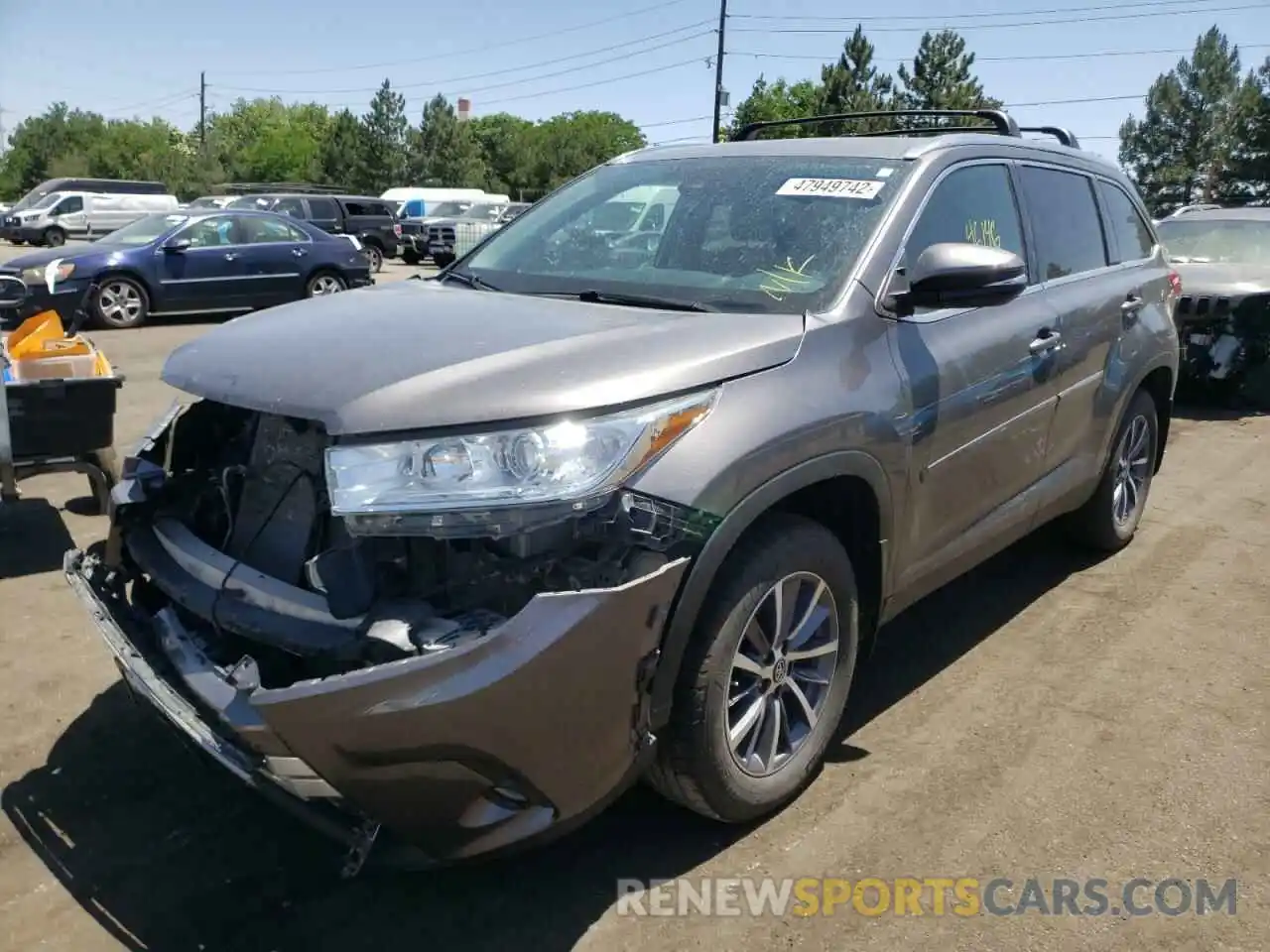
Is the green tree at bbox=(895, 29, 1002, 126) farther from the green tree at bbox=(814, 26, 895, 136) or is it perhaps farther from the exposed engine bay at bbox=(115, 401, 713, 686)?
the exposed engine bay at bbox=(115, 401, 713, 686)

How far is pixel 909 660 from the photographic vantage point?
412cm

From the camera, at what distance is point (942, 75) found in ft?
180

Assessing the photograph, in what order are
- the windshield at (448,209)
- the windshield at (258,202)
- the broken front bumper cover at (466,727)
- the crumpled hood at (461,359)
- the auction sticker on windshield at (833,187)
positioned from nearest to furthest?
the broken front bumper cover at (466,727)
the crumpled hood at (461,359)
the auction sticker on windshield at (833,187)
the windshield at (258,202)
the windshield at (448,209)

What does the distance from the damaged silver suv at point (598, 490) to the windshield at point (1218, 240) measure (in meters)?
7.26

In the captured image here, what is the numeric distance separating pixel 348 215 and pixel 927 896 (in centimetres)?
2528

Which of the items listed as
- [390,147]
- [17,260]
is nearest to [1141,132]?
[390,147]

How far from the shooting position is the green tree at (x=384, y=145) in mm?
62594

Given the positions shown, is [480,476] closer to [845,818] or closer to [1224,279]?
[845,818]

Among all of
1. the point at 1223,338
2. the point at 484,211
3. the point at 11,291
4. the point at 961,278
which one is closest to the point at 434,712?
the point at 961,278

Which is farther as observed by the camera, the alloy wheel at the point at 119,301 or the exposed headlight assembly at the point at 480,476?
the alloy wheel at the point at 119,301

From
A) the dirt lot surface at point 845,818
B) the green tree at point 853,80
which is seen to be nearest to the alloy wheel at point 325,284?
the dirt lot surface at point 845,818

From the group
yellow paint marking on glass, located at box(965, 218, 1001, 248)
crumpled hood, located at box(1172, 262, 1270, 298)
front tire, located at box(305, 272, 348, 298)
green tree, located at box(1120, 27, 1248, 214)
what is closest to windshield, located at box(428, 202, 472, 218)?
front tire, located at box(305, 272, 348, 298)

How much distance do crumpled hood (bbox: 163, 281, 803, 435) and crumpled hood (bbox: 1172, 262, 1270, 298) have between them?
7.53 m

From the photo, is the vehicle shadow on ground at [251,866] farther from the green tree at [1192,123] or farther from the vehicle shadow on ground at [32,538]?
the green tree at [1192,123]
